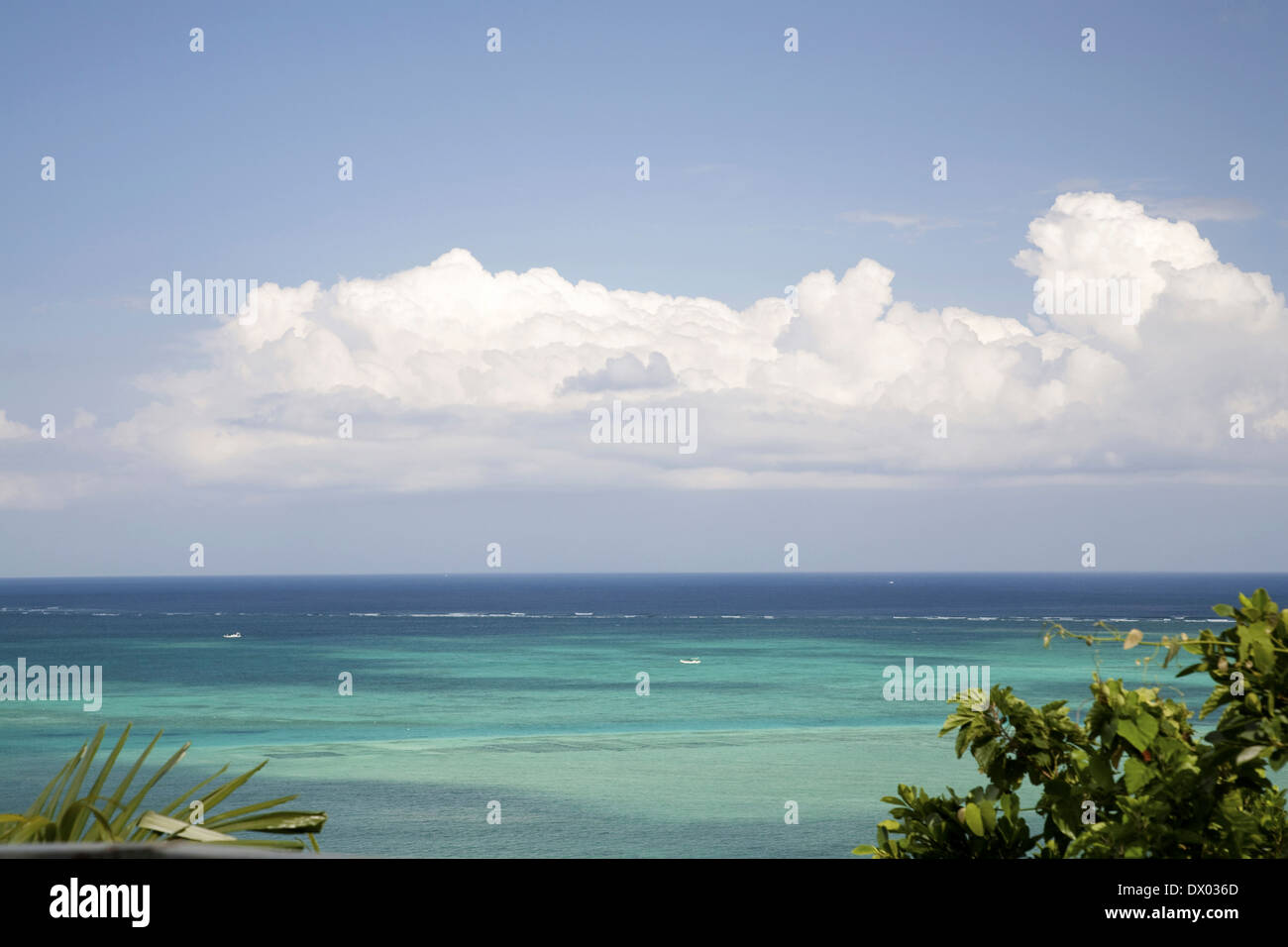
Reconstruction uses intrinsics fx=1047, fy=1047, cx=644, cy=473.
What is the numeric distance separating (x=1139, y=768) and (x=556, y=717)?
113 feet

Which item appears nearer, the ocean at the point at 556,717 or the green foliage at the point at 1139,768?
the green foliage at the point at 1139,768

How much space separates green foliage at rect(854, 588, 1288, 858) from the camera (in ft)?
5.65

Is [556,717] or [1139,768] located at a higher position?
[1139,768]

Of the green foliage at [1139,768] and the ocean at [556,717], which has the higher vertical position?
the green foliage at [1139,768]

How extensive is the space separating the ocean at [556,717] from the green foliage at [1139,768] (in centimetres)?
12

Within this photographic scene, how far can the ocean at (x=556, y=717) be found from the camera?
21625mm

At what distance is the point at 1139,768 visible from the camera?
192 centimetres

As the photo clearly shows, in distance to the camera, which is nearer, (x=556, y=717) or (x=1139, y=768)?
(x=1139, y=768)

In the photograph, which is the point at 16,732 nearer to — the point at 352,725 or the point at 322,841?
the point at 352,725

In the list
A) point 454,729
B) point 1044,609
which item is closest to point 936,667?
point 454,729

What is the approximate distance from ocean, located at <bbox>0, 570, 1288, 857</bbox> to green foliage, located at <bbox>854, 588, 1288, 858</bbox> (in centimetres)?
12

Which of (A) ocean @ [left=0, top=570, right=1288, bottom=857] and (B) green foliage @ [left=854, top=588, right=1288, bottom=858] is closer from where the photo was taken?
(B) green foliage @ [left=854, top=588, right=1288, bottom=858]

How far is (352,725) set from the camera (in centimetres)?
3409
